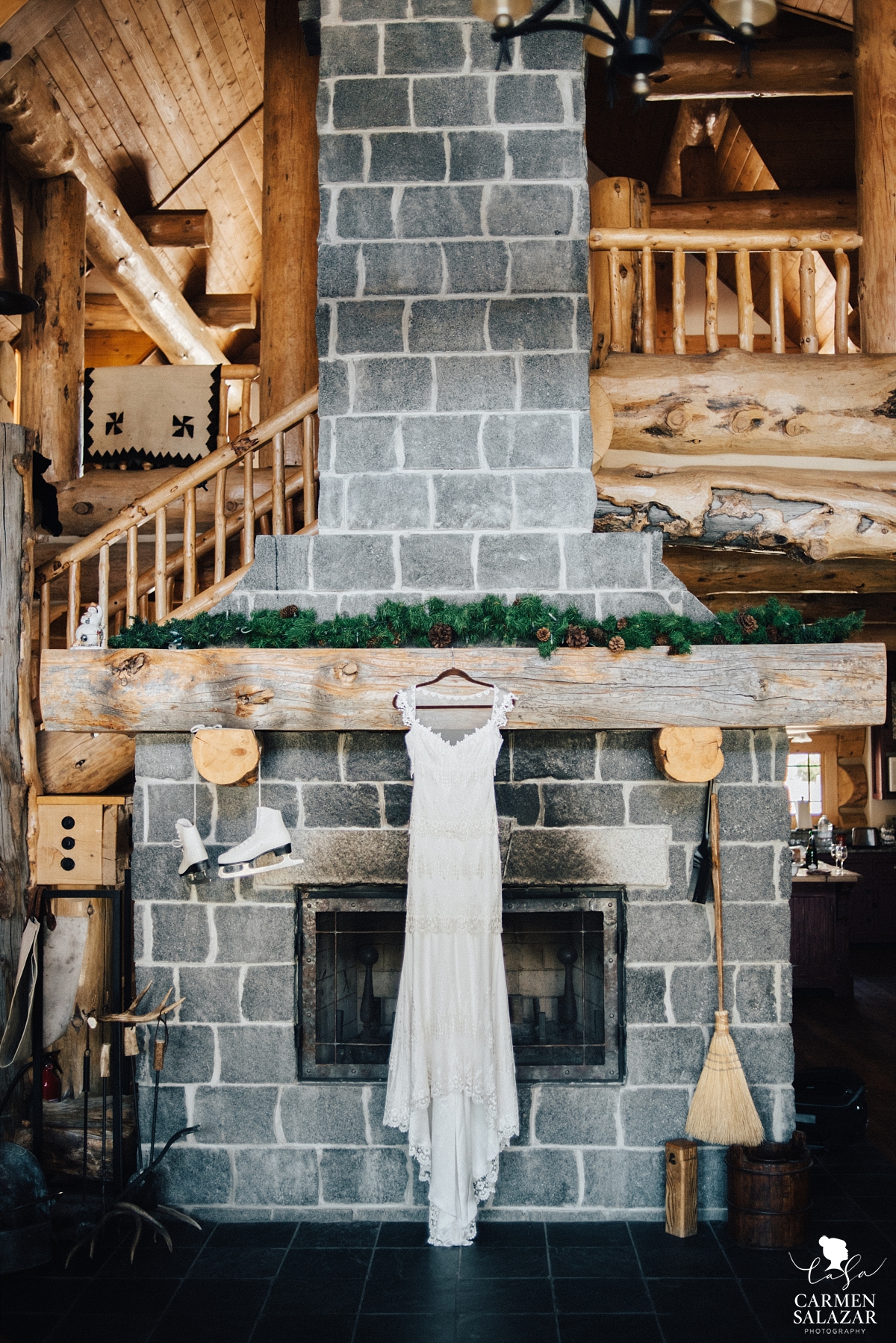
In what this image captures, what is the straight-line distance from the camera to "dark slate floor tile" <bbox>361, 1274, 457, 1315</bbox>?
3494mm

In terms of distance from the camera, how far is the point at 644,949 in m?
4.22

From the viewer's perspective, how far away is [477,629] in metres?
4.11

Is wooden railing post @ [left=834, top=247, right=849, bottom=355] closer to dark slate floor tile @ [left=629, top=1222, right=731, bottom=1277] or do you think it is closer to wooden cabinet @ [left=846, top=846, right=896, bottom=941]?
dark slate floor tile @ [left=629, top=1222, right=731, bottom=1277]

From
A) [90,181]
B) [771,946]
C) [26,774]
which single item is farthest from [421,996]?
[90,181]

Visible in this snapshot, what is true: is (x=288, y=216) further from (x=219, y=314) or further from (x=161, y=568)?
(x=219, y=314)

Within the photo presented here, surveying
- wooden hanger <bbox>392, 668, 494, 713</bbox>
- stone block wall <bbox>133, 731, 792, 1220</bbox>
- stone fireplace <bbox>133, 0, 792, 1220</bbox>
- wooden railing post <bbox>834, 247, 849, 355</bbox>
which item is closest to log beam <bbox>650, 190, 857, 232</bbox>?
wooden railing post <bbox>834, 247, 849, 355</bbox>

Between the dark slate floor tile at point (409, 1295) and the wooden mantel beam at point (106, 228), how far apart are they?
640cm

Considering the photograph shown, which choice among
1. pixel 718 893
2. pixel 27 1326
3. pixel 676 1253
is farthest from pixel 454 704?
pixel 27 1326

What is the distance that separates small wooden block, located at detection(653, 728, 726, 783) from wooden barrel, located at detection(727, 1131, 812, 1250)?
1.47m

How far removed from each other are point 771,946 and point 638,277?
3.35 m

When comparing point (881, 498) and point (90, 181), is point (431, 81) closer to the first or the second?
point (881, 498)

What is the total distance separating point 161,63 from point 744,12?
19.3 ft

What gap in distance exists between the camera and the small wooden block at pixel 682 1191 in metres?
4.00

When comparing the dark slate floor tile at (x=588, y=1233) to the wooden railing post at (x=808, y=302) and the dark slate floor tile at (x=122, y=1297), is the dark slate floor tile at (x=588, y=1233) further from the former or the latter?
the wooden railing post at (x=808, y=302)
